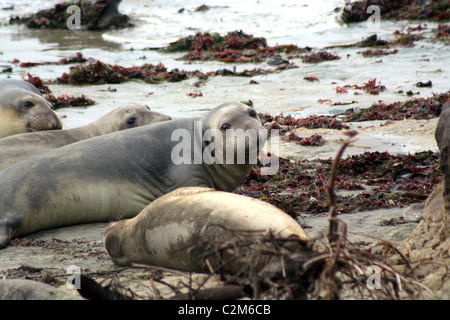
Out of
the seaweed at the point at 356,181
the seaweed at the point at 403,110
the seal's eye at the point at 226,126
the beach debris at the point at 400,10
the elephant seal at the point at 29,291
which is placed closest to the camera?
the elephant seal at the point at 29,291

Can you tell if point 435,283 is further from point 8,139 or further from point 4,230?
point 8,139

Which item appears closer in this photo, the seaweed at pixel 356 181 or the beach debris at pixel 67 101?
the seaweed at pixel 356 181

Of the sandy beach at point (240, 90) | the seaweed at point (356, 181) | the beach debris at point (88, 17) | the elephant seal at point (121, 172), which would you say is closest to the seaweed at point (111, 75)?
the sandy beach at point (240, 90)

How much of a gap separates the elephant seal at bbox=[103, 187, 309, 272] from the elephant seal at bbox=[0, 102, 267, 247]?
1.28 meters

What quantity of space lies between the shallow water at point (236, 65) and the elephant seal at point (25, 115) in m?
1.40

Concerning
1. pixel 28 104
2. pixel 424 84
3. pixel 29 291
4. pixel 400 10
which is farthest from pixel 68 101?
pixel 400 10

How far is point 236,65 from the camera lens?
44.0 feet

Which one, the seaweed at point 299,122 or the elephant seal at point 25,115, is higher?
the elephant seal at point 25,115

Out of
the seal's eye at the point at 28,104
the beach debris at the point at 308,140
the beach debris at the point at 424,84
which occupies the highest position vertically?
the seal's eye at the point at 28,104

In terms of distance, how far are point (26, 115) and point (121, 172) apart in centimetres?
233

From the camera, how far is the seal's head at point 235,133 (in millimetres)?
5199

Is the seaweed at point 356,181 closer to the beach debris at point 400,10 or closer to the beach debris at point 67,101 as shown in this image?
the beach debris at point 67,101
